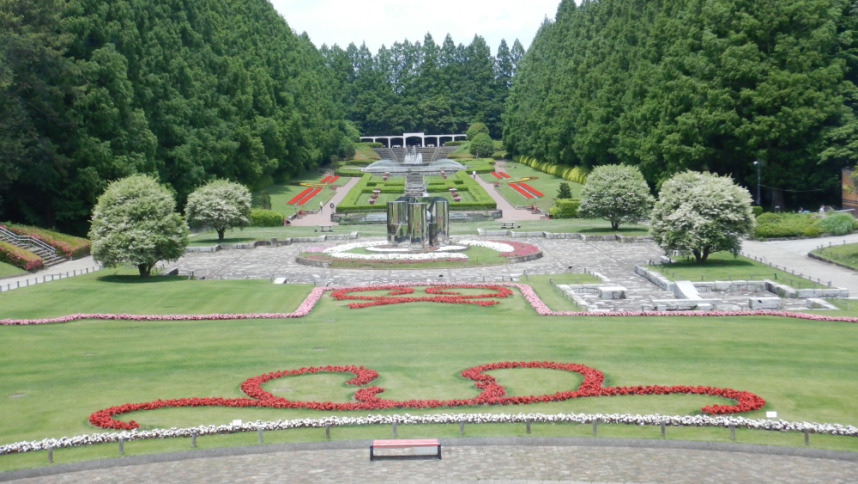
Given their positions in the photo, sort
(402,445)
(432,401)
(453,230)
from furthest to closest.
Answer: (453,230) → (432,401) → (402,445)

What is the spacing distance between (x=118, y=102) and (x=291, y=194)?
31.1m

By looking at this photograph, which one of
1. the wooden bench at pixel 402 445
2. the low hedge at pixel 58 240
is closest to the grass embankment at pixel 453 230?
the low hedge at pixel 58 240

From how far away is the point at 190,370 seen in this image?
65.3 feet

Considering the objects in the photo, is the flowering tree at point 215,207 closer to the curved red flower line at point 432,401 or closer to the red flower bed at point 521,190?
the curved red flower line at point 432,401

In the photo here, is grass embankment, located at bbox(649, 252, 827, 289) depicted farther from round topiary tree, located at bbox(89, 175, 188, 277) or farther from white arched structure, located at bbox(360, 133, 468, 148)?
white arched structure, located at bbox(360, 133, 468, 148)

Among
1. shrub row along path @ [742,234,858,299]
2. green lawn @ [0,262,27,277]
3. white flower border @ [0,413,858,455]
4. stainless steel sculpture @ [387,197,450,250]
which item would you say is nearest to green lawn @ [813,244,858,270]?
shrub row along path @ [742,234,858,299]

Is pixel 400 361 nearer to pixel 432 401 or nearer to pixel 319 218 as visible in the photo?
pixel 432 401

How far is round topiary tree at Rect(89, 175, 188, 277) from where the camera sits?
34.7 metres

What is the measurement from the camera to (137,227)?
115 ft

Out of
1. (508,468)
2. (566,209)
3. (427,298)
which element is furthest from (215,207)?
(508,468)

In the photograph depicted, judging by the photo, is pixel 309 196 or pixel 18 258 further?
pixel 309 196

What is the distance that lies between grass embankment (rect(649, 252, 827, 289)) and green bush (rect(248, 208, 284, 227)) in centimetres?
3091

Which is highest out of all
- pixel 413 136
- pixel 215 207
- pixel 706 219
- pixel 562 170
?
pixel 413 136

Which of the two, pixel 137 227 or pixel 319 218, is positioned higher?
pixel 137 227
